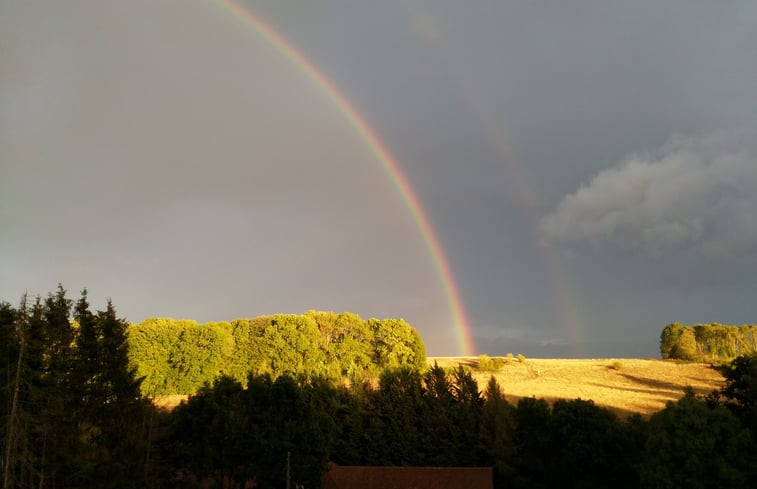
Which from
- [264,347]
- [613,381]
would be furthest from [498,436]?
[264,347]

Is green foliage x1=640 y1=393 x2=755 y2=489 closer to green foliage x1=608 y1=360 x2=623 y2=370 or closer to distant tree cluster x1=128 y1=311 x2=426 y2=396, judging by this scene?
distant tree cluster x1=128 y1=311 x2=426 y2=396

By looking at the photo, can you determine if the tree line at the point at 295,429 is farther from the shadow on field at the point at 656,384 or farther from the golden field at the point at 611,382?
the shadow on field at the point at 656,384

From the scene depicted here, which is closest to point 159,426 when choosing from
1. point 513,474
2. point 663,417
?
point 513,474

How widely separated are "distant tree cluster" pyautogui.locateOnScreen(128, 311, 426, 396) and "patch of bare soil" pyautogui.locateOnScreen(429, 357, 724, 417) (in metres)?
14.7

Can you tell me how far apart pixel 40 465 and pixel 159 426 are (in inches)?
522

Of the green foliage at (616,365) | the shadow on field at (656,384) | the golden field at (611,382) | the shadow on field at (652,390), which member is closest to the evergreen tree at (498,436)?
the golden field at (611,382)

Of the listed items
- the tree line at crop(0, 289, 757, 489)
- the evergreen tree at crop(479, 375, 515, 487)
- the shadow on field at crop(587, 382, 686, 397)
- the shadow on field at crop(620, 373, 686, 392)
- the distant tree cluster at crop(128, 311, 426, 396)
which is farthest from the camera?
the distant tree cluster at crop(128, 311, 426, 396)

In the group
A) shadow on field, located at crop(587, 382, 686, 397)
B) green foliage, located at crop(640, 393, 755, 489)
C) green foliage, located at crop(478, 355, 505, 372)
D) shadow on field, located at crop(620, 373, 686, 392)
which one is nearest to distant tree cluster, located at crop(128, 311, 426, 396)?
green foliage, located at crop(478, 355, 505, 372)

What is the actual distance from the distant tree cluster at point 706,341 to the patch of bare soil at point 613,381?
6.89 m

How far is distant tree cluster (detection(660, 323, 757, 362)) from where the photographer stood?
97.8 meters

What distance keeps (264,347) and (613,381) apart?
2025 inches

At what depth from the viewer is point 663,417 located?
110ft

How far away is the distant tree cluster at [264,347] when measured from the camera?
81438 mm

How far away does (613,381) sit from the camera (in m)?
81.6
